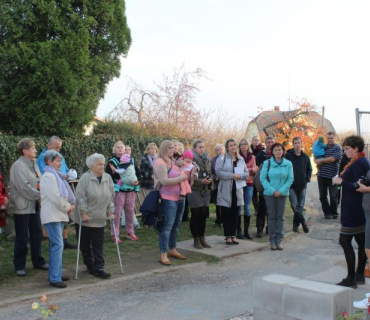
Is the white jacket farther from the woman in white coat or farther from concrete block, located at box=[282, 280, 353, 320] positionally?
the woman in white coat

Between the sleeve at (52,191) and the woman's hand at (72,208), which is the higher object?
the sleeve at (52,191)

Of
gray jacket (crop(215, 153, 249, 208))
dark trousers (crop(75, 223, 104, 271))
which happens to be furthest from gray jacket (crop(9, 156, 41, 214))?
gray jacket (crop(215, 153, 249, 208))

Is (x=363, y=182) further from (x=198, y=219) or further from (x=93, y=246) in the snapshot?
(x=93, y=246)

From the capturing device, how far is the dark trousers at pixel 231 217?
910 cm

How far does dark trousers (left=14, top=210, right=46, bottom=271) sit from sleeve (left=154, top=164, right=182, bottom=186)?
6.54 ft

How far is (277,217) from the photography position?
9.09m

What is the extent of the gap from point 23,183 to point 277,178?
15.2ft

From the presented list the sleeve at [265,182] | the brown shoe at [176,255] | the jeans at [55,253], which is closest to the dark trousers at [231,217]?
the sleeve at [265,182]

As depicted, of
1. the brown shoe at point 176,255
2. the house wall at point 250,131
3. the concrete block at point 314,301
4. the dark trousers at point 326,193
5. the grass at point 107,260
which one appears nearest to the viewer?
the concrete block at point 314,301

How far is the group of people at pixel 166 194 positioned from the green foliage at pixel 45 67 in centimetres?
201

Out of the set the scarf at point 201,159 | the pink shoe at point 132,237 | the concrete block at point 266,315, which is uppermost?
the scarf at point 201,159

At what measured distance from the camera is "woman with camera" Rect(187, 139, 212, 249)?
8.57m

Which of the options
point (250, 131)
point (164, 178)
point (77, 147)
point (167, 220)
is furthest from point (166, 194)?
point (250, 131)

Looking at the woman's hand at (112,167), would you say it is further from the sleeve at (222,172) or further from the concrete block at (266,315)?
the concrete block at (266,315)
